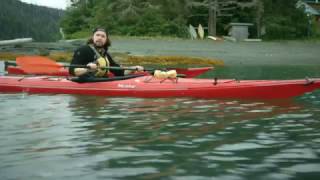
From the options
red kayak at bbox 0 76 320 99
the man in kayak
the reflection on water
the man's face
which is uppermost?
the man's face

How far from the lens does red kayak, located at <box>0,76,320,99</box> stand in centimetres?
943

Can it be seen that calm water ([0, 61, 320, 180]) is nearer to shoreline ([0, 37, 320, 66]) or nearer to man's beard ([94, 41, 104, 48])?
man's beard ([94, 41, 104, 48])

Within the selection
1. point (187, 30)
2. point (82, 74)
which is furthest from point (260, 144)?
point (187, 30)

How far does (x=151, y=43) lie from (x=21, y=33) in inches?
1705

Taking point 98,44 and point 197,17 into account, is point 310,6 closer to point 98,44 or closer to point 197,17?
point 197,17

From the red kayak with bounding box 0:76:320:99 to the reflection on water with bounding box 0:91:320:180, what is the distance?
1.00 feet

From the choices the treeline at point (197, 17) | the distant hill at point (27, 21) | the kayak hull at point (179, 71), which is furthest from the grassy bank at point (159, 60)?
the distant hill at point (27, 21)

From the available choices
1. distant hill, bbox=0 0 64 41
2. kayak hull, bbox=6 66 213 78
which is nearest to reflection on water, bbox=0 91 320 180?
kayak hull, bbox=6 66 213 78

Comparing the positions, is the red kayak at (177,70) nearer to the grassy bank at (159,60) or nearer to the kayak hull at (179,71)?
the kayak hull at (179,71)

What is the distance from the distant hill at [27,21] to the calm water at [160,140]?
50.2 meters

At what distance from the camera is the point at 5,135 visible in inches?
248

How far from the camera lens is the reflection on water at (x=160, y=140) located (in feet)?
15.4

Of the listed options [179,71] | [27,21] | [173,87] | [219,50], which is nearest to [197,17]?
[219,50]

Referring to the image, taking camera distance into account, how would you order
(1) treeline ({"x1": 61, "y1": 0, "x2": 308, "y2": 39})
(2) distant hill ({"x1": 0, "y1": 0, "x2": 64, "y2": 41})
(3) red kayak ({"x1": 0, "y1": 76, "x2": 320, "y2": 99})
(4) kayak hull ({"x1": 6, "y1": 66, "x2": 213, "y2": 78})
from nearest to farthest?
(3) red kayak ({"x1": 0, "y1": 76, "x2": 320, "y2": 99}), (4) kayak hull ({"x1": 6, "y1": 66, "x2": 213, "y2": 78}), (1) treeline ({"x1": 61, "y1": 0, "x2": 308, "y2": 39}), (2) distant hill ({"x1": 0, "y1": 0, "x2": 64, "y2": 41})
